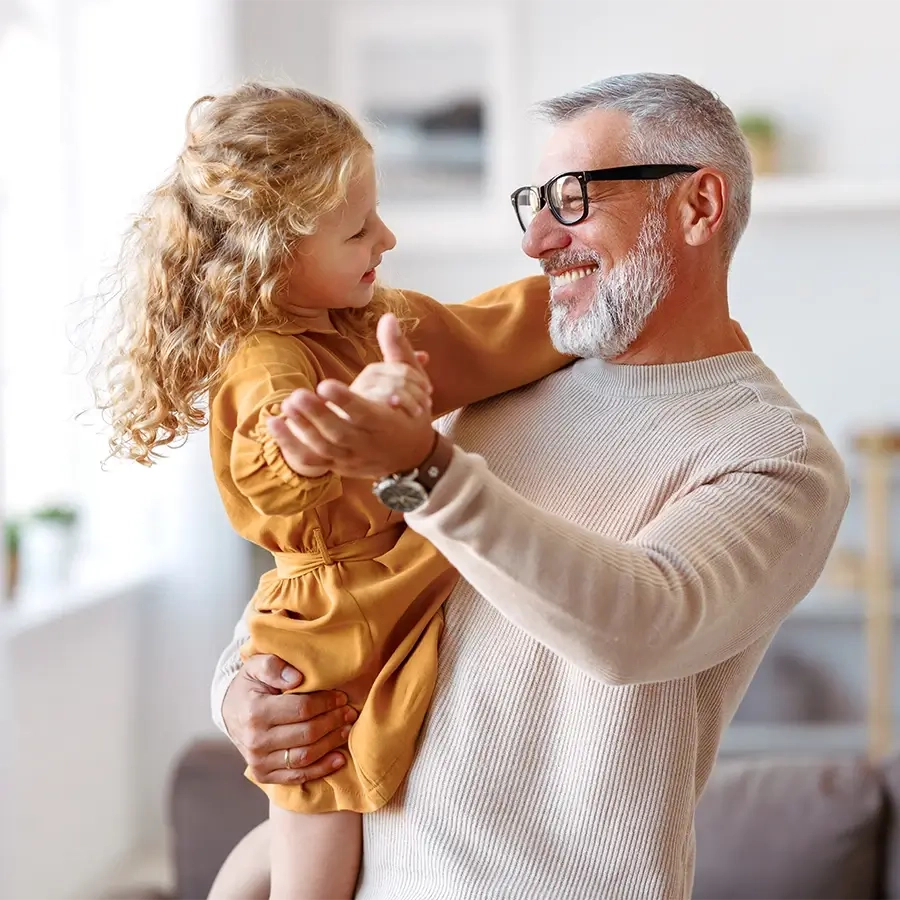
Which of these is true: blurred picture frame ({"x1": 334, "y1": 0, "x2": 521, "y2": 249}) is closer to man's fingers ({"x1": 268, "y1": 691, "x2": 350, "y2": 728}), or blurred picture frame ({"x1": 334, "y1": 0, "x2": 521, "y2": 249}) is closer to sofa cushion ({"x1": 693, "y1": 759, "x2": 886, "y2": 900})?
sofa cushion ({"x1": 693, "y1": 759, "x2": 886, "y2": 900})

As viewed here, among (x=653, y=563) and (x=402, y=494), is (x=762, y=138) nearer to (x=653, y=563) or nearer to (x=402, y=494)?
(x=653, y=563)

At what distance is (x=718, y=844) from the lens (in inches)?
98.0

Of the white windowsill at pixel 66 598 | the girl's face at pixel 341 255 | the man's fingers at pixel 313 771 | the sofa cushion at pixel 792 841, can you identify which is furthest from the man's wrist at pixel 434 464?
the white windowsill at pixel 66 598

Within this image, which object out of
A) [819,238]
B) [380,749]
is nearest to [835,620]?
[819,238]

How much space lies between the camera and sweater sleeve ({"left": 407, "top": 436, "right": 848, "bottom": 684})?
107 centimetres

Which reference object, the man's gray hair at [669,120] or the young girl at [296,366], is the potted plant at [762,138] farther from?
the young girl at [296,366]

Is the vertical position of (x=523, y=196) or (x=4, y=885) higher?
(x=523, y=196)

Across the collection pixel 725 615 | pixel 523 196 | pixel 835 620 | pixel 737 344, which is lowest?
pixel 835 620

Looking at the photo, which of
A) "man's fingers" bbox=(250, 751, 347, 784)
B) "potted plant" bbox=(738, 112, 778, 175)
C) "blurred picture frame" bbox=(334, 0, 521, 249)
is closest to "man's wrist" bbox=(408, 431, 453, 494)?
"man's fingers" bbox=(250, 751, 347, 784)

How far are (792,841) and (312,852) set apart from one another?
54.2 inches

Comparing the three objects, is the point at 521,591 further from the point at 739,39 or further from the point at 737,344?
the point at 739,39

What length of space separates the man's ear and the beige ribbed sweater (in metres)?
0.16

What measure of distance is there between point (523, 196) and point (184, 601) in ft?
10.2

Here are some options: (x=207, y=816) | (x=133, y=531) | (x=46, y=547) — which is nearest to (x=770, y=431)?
(x=207, y=816)
